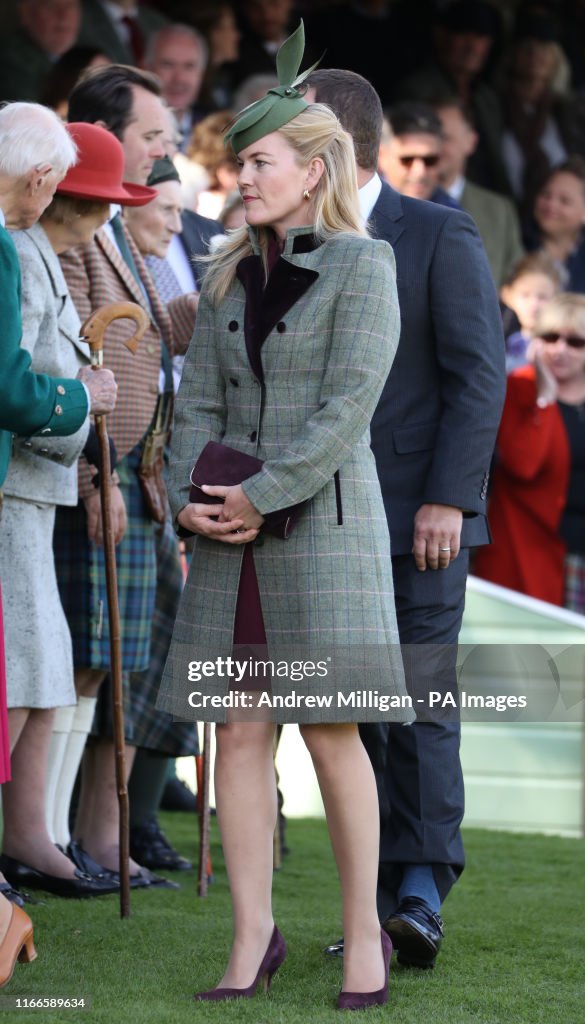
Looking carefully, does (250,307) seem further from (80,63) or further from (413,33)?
(413,33)

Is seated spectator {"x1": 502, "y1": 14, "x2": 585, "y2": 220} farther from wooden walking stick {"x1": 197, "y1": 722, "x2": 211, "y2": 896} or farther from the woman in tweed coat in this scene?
the woman in tweed coat

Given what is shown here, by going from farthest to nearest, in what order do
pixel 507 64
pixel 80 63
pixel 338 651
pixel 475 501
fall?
pixel 507 64 → pixel 80 63 → pixel 475 501 → pixel 338 651

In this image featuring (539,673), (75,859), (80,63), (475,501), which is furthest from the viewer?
(80,63)

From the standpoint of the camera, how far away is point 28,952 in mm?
3594

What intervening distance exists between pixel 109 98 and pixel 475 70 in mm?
5475

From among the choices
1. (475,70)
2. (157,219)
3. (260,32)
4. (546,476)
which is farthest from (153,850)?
(475,70)

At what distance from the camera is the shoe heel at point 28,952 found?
358 centimetres

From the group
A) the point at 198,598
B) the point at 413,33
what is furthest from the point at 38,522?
the point at 413,33

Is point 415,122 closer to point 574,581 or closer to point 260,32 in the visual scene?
point 574,581

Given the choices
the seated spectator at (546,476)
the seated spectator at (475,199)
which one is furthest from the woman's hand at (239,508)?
the seated spectator at (475,199)

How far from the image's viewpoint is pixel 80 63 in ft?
24.3

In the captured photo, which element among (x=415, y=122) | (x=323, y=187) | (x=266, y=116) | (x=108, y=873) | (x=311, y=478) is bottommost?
(x=108, y=873)

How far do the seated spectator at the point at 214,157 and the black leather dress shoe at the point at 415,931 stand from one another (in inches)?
160

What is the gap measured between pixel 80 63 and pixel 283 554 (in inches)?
181
